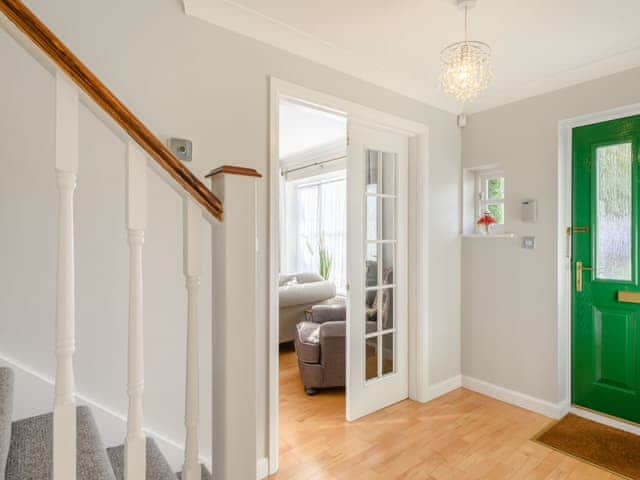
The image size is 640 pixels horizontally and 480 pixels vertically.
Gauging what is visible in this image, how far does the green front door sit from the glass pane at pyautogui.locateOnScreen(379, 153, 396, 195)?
53.8 inches

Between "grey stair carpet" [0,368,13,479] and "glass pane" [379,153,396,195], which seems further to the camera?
"glass pane" [379,153,396,195]

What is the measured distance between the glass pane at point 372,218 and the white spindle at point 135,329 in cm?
212

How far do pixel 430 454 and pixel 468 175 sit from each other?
234cm

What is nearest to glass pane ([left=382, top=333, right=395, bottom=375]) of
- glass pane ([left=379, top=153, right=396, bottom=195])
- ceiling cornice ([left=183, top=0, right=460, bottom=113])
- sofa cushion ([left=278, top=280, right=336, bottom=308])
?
glass pane ([left=379, top=153, right=396, bottom=195])

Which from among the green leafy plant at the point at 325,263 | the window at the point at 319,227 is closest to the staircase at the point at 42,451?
the window at the point at 319,227

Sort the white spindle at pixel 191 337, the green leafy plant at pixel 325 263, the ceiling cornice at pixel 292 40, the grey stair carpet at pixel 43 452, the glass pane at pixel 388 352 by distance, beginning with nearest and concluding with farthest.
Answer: the white spindle at pixel 191 337 → the grey stair carpet at pixel 43 452 → the ceiling cornice at pixel 292 40 → the glass pane at pixel 388 352 → the green leafy plant at pixel 325 263

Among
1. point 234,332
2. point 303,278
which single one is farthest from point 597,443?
point 303,278

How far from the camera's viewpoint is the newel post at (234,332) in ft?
3.39

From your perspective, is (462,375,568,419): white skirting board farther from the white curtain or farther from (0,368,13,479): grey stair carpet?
(0,368,13,479): grey stair carpet

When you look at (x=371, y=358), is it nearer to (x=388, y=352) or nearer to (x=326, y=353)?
(x=388, y=352)

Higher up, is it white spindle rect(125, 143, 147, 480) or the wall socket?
the wall socket

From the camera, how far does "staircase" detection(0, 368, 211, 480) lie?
104 cm

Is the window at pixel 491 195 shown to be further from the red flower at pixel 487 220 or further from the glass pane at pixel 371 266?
the glass pane at pixel 371 266

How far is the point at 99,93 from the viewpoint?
789 mm
